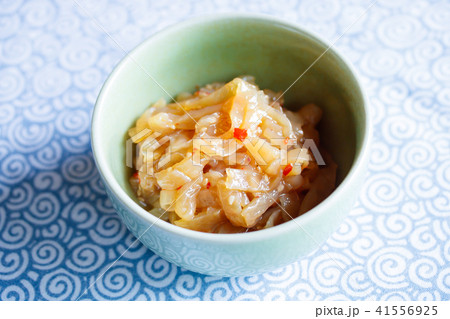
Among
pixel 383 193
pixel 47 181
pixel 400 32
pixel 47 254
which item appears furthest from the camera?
pixel 400 32

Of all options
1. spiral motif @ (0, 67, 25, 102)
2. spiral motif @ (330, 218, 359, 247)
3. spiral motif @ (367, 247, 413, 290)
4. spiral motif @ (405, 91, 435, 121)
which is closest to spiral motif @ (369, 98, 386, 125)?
spiral motif @ (405, 91, 435, 121)

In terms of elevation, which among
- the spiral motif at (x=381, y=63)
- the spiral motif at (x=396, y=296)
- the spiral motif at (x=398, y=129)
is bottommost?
the spiral motif at (x=396, y=296)

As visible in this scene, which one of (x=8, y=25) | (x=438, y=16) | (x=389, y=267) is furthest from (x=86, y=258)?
(x=438, y=16)

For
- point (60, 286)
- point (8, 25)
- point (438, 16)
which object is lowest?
point (60, 286)

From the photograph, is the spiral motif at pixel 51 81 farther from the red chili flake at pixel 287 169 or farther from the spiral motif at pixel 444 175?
the spiral motif at pixel 444 175

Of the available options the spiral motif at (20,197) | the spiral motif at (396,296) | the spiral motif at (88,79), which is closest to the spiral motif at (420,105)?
the spiral motif at (396,296)

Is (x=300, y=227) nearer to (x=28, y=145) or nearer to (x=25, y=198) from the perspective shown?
(x=25, y=198)

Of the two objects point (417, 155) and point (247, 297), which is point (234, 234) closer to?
point (247, 297)
